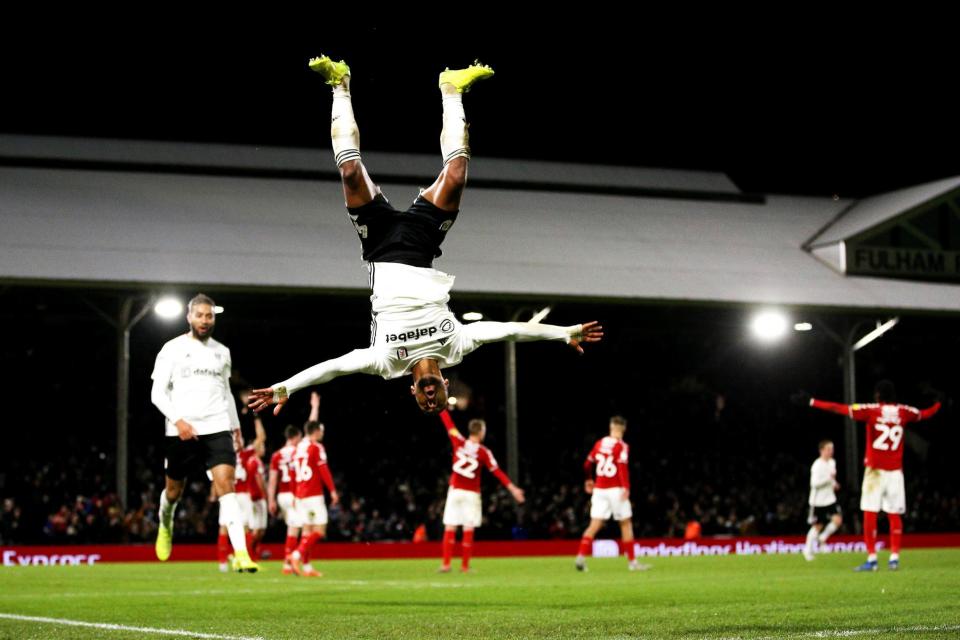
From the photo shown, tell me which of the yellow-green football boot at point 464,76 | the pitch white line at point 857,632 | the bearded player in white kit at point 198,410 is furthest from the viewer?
the bearded player in white kit at point 198,410

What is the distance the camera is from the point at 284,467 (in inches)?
858

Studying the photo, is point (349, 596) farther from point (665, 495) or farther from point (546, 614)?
point (665, 495)

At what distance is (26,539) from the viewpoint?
25.4 m

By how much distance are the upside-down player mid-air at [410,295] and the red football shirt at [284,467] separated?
393 inches

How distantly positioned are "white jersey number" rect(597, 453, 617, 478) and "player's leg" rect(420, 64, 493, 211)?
33.8ft

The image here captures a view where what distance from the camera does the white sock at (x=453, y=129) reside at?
11164mm

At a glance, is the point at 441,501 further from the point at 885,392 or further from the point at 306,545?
the point at 885,392

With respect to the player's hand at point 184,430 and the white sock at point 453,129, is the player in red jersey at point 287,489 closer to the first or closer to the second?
the player's hand at point 184,430

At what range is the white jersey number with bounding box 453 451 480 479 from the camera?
20172 millimetres

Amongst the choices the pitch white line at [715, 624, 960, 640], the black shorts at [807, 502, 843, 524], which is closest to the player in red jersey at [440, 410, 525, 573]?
the black shorts at [807, 502, 843, 524]

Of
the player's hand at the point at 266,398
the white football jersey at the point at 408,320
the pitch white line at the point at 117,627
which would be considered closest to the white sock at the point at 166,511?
the pitch white line at the point at 117,627

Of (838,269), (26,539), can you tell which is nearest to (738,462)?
(838,269)

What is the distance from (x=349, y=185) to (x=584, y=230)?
2190cm

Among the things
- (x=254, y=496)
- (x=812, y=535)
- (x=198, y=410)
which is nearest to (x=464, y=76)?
(x=198, y=410)
